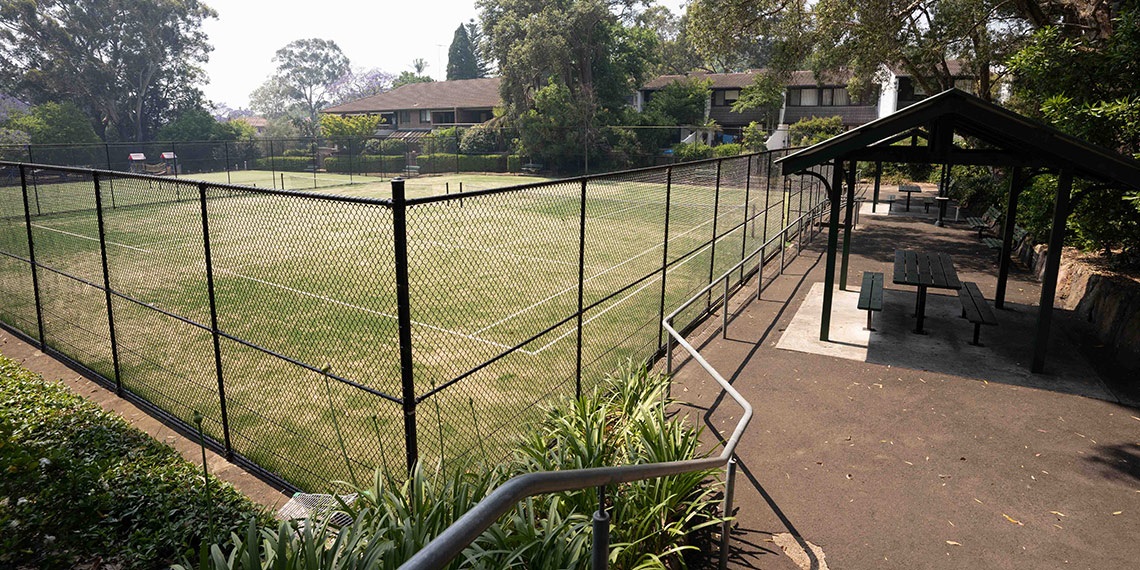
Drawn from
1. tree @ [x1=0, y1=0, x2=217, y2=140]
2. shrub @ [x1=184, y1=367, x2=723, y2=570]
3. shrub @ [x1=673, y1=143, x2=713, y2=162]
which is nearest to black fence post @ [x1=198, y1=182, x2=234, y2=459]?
shrub @ [x1=184, y1=367, x2=723, y2=570]

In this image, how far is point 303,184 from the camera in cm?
4175

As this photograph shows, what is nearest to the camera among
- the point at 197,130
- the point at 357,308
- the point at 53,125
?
the point at 357,308

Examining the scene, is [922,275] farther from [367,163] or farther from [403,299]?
[367,163]

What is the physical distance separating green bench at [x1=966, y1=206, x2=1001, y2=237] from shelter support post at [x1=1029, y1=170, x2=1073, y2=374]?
11.5 metres

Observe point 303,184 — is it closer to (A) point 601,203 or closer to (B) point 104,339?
(A) point 601,203

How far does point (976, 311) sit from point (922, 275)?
867 millimetres

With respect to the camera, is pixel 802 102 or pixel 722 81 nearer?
pixel 802 102

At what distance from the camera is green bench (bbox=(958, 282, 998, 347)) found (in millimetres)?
9055

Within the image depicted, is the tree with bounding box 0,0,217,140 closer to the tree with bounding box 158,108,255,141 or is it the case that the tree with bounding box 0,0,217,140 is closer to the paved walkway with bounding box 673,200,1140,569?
the tree with bounding box 158,108,255,141

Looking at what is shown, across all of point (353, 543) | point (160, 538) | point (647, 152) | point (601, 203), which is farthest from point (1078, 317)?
point (647, 152)

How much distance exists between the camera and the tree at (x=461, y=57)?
107 m

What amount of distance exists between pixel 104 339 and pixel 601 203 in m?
19.0

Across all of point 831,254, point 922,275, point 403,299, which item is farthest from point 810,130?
point 403,299

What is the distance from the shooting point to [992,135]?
10031 millimetres
